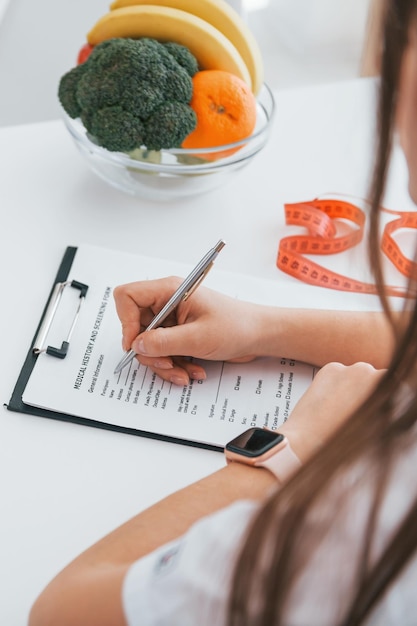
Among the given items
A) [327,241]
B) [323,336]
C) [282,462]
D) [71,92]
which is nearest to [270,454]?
[282,462]

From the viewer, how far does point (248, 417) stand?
3.09 ft

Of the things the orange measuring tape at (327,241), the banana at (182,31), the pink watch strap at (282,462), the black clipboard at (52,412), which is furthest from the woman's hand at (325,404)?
the banana at (182,31)

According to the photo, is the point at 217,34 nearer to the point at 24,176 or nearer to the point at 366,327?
the point at 24,176

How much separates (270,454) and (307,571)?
0.78ft

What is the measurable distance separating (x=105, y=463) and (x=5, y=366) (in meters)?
0.18

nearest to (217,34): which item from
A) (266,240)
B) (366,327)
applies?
(266,240)

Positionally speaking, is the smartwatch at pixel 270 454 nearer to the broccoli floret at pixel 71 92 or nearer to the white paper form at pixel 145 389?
the white paper form at pixel 145 389

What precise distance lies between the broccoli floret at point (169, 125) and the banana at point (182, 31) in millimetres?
94

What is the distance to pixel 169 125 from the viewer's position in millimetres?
1090

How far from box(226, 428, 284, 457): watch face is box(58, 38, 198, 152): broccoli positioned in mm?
465

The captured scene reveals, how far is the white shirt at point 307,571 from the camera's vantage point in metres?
0.55

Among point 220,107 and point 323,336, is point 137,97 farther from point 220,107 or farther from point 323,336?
point 323,336

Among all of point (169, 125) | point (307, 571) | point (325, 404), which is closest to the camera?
point (307, 571)

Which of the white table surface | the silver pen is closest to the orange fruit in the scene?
the white table surface
